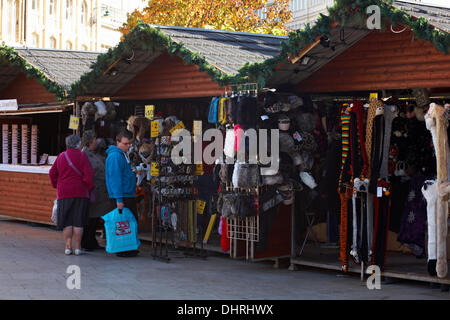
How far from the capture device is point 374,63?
9.04 metres

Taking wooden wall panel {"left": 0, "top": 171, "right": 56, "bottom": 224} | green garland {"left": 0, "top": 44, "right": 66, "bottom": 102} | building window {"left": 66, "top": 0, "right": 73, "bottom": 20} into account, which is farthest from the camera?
building window {"left": 66, "top": 0, "right": 73, "bottom": 20}

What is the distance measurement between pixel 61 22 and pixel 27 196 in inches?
1645

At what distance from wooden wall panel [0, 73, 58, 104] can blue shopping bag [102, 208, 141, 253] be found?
16.3 feet

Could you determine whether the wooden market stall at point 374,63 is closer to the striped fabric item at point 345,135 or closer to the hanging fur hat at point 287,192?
the hanging fur hat at point 287,192

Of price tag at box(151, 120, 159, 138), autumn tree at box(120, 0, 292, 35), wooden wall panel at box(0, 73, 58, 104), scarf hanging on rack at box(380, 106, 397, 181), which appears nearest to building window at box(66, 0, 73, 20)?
autumn tree at box(120, 0, 292, 35)

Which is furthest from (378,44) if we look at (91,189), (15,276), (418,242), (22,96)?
(22,96)

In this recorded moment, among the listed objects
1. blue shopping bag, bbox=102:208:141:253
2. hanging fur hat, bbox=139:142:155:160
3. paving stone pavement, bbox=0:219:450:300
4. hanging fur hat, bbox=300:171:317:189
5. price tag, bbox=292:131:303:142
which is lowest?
paving stone pavement, bbox=0:219:450:300

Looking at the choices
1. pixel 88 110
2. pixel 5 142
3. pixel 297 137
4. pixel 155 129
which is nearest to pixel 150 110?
pixel 155 129

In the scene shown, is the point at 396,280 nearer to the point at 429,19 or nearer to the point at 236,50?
the point at 429,19

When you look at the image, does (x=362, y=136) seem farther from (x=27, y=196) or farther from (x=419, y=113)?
(x=27, y=196)

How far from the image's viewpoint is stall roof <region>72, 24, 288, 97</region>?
33.4ft

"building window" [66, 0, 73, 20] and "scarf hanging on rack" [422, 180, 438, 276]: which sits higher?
"building window" [66, 0, 73, 20]

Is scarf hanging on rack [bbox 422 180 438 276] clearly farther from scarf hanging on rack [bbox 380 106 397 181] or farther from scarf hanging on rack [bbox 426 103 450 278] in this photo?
scarf hanging on rack [bbox 380 106 397 181]
